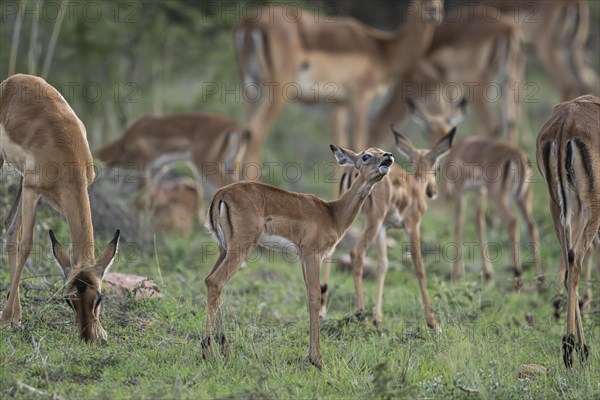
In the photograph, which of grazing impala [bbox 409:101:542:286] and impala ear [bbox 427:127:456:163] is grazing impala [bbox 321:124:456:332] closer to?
impala ear [bbox 427:127:456:163]

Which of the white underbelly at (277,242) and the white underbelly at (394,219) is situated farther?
the white underbelly at (394,219)

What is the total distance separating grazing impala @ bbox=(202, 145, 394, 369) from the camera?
5215 millimetres

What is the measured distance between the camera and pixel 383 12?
17.9 metres

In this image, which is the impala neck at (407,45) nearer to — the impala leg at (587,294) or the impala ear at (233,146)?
the impala ear at (233,146)

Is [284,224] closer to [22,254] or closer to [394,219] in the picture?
[22,254]

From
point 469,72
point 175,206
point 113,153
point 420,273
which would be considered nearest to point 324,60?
point 469,72

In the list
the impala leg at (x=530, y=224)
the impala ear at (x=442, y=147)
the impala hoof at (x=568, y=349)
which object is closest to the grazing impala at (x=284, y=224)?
the impala hoof at (x=568, y=349)

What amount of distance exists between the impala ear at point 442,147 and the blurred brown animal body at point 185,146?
2546 millimetres

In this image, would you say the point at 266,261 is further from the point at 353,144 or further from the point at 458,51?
the point at 458,51

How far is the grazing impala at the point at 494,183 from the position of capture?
836 cm

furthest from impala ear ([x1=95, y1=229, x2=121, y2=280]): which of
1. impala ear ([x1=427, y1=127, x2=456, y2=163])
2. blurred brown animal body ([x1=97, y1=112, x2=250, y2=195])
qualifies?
blurred brown animal body ([x1=97, y1=112, x2=250, y2=195])

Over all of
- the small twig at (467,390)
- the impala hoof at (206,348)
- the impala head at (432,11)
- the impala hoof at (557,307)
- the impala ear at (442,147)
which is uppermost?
the impala head at (432,11)

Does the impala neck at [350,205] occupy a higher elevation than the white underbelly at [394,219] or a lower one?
higher

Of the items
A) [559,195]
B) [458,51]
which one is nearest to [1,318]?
[559,195]
